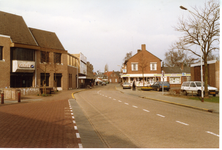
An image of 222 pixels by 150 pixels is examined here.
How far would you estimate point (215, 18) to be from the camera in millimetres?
18609

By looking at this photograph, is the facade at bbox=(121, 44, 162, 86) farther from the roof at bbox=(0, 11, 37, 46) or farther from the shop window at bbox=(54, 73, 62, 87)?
the roof at bbox=(0, 11, 37, 46)

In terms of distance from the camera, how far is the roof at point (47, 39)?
37.1m

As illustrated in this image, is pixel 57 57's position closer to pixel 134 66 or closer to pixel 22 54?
pixel 22 54

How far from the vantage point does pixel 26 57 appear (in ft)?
105

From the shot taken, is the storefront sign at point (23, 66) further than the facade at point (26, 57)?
Yes

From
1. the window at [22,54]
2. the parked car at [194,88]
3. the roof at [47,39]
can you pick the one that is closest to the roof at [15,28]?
the window at [22,54]

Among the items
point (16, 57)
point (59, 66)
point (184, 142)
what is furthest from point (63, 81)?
point (184, 142)

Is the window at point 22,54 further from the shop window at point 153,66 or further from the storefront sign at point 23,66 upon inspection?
the shop window at point 153,66

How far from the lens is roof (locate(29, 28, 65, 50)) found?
3709 centimetres

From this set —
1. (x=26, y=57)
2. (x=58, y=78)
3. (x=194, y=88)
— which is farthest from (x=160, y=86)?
(x=26, y=57)

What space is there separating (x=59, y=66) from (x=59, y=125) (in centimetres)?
3165

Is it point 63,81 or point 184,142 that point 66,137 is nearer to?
point 184,142

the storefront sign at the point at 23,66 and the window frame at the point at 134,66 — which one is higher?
the window frame at the point at 134,66

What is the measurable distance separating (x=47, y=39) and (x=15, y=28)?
7.30 meters
